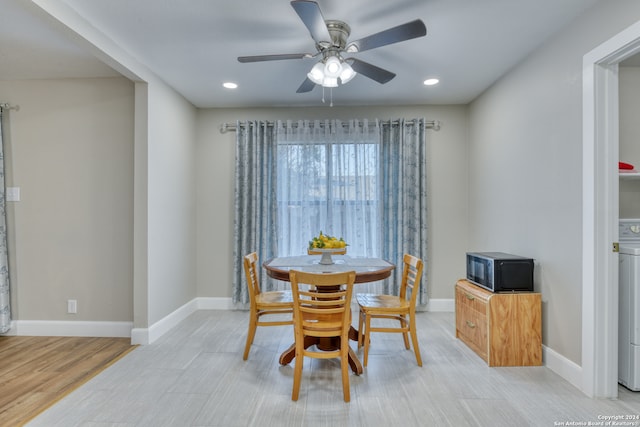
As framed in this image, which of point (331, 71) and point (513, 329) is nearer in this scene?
point (331, 71)

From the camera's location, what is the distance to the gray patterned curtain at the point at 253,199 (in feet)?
13.3

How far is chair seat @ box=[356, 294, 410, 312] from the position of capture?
2.61 metres

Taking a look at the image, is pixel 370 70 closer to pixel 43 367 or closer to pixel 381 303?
pixel 381 303

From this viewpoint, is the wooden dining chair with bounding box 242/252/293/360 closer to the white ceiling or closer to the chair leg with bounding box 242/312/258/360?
the chair leg with bounding box 242/312/258/360

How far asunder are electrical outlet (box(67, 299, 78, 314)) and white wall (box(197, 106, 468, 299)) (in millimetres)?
1273

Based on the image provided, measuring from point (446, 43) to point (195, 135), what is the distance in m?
3.03

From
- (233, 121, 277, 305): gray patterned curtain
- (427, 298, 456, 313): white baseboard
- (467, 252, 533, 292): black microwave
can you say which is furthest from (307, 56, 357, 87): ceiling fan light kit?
(427, 298, 456, 313): white baseboard

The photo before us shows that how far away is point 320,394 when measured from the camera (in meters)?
2.18

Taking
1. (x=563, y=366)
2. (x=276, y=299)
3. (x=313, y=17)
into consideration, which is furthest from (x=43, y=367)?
(x=563, y=366)

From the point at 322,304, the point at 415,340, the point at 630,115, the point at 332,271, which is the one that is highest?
the point at 630,115

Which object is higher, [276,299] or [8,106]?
[8,106]

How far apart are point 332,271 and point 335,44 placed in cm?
161

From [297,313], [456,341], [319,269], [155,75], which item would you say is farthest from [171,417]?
[155,75]

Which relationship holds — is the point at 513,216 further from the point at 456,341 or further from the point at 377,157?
the point at 377,157
